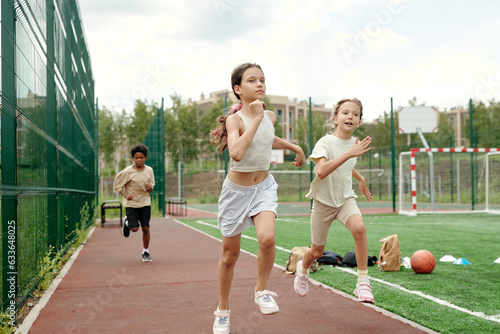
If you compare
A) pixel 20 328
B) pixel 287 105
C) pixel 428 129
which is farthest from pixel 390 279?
pixel 287 105

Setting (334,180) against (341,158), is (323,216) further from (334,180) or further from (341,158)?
(341,158)

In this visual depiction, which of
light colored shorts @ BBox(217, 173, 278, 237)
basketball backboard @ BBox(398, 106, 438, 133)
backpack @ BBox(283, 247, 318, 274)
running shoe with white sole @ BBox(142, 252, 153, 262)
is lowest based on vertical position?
running shoe with white sole @ BBox(142, 252, 153, 262)

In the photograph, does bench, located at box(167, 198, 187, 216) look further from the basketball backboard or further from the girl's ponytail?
the girl's ponytail

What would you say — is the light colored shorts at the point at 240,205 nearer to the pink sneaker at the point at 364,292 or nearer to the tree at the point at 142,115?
the pink sneaker at the point at 364,292

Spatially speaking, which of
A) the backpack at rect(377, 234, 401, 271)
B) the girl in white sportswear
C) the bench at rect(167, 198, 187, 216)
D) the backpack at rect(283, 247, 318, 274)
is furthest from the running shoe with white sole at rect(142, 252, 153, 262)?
the bench at rect(167, 198, 187, 216)

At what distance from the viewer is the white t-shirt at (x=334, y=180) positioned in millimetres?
4812

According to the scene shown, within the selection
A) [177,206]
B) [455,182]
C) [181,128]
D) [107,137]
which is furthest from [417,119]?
[181,128]

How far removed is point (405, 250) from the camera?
8.84m

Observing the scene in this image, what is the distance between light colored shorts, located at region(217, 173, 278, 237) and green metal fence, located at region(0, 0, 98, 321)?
1.54 metres

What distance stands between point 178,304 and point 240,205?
149 centimetres

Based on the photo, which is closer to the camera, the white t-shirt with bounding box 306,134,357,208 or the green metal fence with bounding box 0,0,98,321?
the green metal fence with bounding box 0,0,98,321

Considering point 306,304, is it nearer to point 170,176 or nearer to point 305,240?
point 305,240

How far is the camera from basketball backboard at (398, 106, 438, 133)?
23250 millimetres

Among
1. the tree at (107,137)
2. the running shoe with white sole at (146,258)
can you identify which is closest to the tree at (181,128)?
the tree at (107,137)
